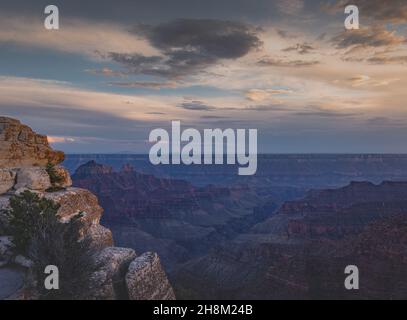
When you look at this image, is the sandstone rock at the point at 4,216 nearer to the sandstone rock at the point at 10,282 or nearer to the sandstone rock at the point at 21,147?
the sandstone rock at the point at 10,282

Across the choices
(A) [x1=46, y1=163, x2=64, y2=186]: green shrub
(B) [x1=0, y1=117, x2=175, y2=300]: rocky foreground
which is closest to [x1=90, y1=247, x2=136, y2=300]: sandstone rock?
(B) [x1=0, y1=117, x2=175, y2=300]: rocky foreground

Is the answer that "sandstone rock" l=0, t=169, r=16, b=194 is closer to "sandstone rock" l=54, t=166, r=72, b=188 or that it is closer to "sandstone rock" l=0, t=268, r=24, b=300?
"sandstone rock" l=54, t=166, r=72, b=188

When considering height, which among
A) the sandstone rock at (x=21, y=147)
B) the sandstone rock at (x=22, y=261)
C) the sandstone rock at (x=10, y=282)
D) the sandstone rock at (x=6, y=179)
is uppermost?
the sandstone rock at (x=21, y=147)

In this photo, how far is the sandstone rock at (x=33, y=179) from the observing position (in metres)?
28.4

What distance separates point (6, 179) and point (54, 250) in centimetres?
1392

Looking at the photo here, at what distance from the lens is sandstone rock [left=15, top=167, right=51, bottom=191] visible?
28.4 metres

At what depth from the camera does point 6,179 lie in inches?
1105

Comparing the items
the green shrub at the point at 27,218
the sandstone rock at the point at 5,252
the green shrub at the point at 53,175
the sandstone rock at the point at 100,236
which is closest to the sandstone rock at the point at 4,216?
the green shrub at the point at 27,218

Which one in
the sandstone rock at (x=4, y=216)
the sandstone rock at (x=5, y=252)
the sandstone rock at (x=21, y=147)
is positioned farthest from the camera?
A: the sandstone rock at (x=21, y=147)

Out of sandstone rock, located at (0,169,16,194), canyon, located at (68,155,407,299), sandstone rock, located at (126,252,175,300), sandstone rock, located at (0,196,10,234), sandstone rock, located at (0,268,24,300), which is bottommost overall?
canyon, located at (68,155,407,299)

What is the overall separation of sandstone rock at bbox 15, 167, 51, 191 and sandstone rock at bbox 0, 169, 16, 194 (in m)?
0.37

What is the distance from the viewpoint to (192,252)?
113688mm
